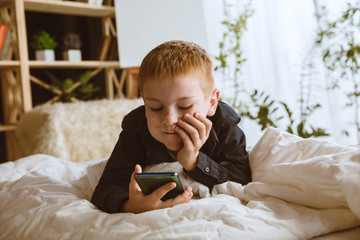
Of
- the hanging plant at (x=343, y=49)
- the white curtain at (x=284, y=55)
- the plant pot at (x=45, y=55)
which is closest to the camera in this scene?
the hanging plant at (x=343, y=49)

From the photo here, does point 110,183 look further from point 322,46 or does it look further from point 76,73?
point 76,73

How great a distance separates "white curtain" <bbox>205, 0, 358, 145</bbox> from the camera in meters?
2.57

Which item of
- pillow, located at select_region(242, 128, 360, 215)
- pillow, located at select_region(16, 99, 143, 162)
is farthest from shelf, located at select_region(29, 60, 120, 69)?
pillow, located at select_region(242, 128, 360, 215)

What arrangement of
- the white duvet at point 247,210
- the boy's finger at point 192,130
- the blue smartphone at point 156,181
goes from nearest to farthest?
the white duvet at point 247,210
the blue smartphone at point 156,181
the boy's finger at point 192,130

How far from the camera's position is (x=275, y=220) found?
669mm

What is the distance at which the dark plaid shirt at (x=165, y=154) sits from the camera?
0.97 m

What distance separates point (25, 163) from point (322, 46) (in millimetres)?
1957

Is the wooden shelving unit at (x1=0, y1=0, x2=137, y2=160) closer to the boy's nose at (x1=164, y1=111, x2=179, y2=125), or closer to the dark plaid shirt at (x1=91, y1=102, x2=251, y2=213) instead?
the dark plaid shirt at (x1=91, y1=102, x2=251, y2=213)

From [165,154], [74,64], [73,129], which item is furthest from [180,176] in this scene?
[74,64]

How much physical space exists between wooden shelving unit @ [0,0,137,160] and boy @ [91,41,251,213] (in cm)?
195

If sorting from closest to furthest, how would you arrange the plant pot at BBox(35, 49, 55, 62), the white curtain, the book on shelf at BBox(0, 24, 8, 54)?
the white curtain < the book on shelf at BBox(0, 24, 8, 54) < the plant pot at BBox(35, 49, 55, 62)

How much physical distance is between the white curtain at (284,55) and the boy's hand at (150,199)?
193 centimetres

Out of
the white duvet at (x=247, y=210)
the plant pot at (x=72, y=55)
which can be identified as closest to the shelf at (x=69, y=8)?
the plant pot at (x=72, y=55)

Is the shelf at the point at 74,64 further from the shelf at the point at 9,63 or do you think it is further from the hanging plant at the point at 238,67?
the hanging plant at the point at 238,67
